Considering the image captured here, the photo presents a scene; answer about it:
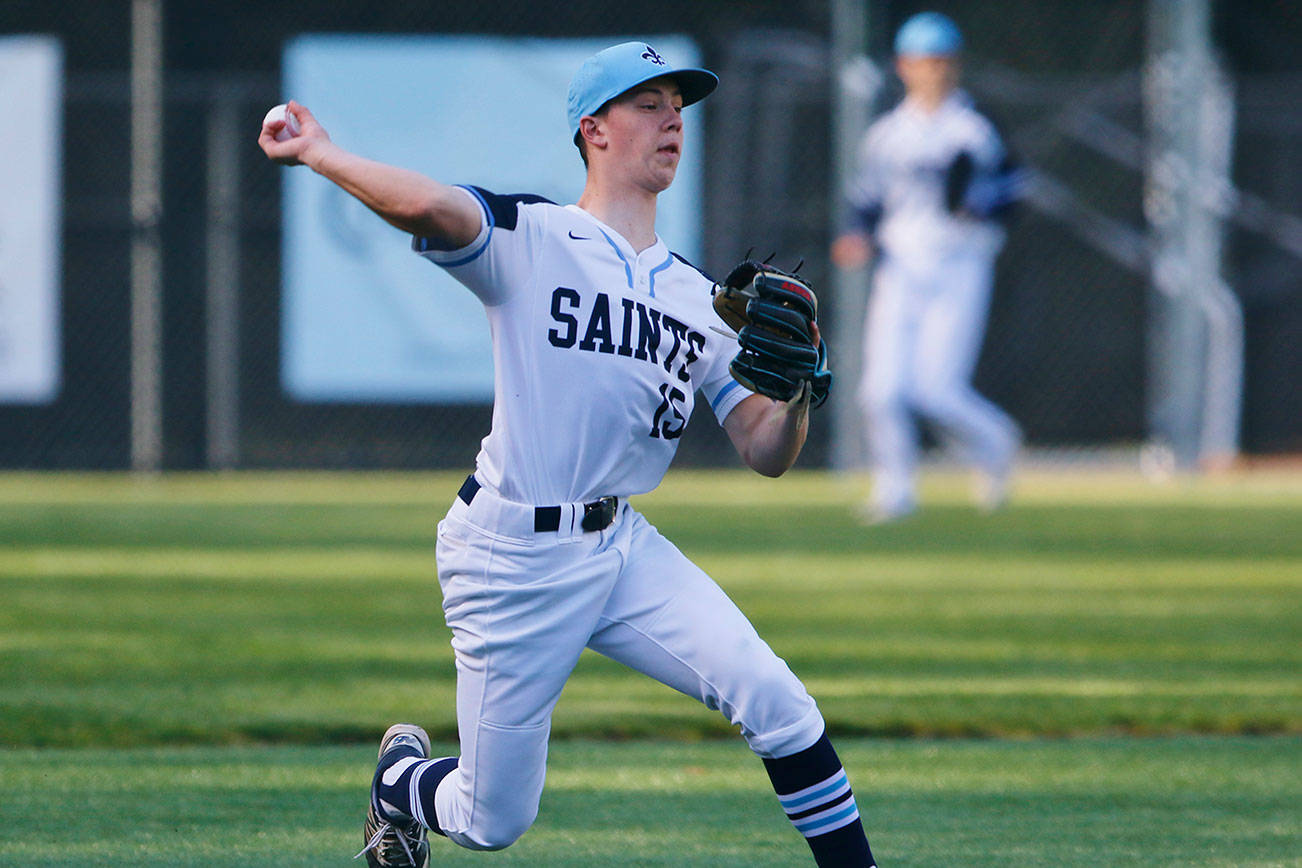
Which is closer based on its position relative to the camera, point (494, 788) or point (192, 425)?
point (494, 788)

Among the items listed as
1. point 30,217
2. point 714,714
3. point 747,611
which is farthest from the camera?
point 30,217

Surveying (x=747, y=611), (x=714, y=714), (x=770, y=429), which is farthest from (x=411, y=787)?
(x=747, y=611)

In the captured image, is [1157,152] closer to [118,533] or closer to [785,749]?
[118,533]

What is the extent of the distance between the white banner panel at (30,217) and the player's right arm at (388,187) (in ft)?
39.0

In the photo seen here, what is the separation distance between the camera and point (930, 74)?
37.9 feet

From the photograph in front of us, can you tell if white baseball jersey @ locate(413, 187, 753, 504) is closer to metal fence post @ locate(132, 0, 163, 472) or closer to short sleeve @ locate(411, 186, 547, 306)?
short sleeve @ locate(411, 186, 547, 306)

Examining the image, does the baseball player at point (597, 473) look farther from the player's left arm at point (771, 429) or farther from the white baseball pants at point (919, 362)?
the white baseball pants at point (919, 362)

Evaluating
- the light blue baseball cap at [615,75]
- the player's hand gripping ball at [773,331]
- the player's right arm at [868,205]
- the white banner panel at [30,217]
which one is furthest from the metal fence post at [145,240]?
the player's hand gripping ball at [773,331]

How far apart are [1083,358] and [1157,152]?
5.93 feet

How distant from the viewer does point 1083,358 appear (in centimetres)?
1594

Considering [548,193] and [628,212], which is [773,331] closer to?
[628,212]

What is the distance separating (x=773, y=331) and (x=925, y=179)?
8.55 metres

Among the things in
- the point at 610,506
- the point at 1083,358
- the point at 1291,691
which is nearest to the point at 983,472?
the point at 1083,358

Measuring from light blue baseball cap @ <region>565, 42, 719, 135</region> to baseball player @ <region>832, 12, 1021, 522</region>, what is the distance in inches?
310
